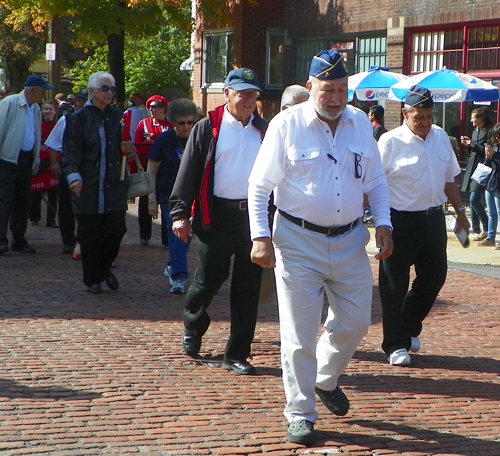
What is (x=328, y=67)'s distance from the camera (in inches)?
193

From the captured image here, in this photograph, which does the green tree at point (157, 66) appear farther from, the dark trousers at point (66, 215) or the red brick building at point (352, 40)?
the dark trousers at point (66, 215)

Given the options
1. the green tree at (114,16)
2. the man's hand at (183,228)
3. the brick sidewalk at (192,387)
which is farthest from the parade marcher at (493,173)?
the green tree at (114,16)

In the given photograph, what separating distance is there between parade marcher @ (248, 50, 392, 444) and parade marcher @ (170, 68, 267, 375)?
1229 millimetres

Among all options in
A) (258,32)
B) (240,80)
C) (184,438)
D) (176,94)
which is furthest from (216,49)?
(184,438)

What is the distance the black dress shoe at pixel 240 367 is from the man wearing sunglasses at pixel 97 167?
2.81 meters

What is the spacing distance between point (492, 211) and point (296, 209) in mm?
9404

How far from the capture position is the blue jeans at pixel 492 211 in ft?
45.0

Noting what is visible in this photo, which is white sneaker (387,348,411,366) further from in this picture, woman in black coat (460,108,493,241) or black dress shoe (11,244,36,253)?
woman in black coat (460,108,493,241)

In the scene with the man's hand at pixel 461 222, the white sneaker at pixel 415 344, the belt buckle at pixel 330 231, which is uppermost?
the belt buckle at pixel 330 231

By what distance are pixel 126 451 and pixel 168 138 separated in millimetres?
4914

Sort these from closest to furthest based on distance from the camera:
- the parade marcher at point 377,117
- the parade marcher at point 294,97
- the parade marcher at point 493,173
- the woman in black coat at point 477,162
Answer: the parade marcher at point 294,97 → the parade marcher at point 493,173 → the woman in black coat at point 477,162 → the parade marcher at point 377,117

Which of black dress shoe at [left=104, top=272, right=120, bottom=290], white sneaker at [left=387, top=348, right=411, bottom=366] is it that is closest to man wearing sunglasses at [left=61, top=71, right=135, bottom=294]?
black dress shoe at [left=104, top=272, right=120, bottom=290]

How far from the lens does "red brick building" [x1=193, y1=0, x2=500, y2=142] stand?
17688 mm

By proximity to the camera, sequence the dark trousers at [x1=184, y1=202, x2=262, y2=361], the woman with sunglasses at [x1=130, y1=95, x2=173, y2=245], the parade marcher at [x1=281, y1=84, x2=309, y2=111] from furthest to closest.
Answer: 1. the woman with sunglasses at [x1=130, y1=95, x2=173, y2=245]
2. the parade marcher at [x1=281, y1=84, x2=309, y2=111]
3. the dark trousers at [x1=184, y1=202, x2=262, y2=361]
